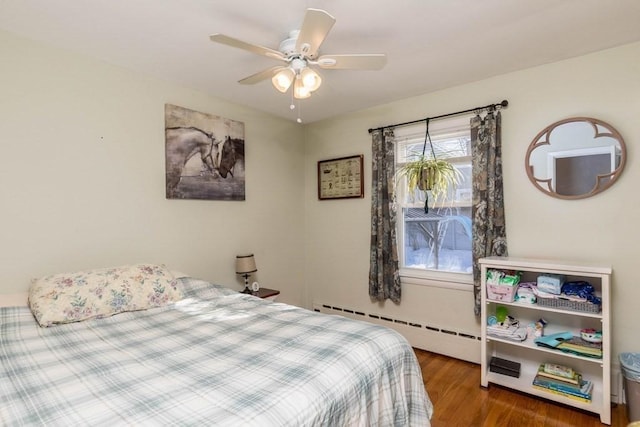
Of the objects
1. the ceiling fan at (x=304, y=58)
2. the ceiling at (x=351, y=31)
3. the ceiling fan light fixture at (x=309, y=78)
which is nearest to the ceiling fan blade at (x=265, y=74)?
the ceiling fan at (x=304, y=58)

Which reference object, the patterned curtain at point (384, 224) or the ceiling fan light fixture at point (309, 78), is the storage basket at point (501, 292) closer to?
the patterned curtain at point (384, 224)

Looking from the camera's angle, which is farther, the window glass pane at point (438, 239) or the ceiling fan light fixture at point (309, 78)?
the window glass pane at point (438, 239)

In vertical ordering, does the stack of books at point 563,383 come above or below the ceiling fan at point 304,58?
below

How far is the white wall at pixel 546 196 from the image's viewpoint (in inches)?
84.3

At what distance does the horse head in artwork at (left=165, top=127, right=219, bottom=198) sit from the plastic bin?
133 inches

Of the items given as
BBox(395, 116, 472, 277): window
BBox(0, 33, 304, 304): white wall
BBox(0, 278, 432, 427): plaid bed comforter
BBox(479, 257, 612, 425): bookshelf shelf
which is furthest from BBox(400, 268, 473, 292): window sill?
BBox(0, 33, 304, 304): white wall

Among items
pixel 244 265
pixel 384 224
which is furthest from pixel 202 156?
pixel 384 224

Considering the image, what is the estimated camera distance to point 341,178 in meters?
3.62

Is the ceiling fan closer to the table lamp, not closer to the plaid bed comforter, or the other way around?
the plaid bed comforter

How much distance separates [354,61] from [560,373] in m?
2.51

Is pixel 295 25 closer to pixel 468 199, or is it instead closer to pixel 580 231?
pixel 468 199

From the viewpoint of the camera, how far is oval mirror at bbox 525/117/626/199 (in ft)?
7.14

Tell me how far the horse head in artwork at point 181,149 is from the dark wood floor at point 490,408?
2627mm

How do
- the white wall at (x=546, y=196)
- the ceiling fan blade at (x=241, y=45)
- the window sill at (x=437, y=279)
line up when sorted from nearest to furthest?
the ceiling fan blade at (x=241, y=45), the white wall at (x=546, y=196), the window sill at (x=437, y=279)
